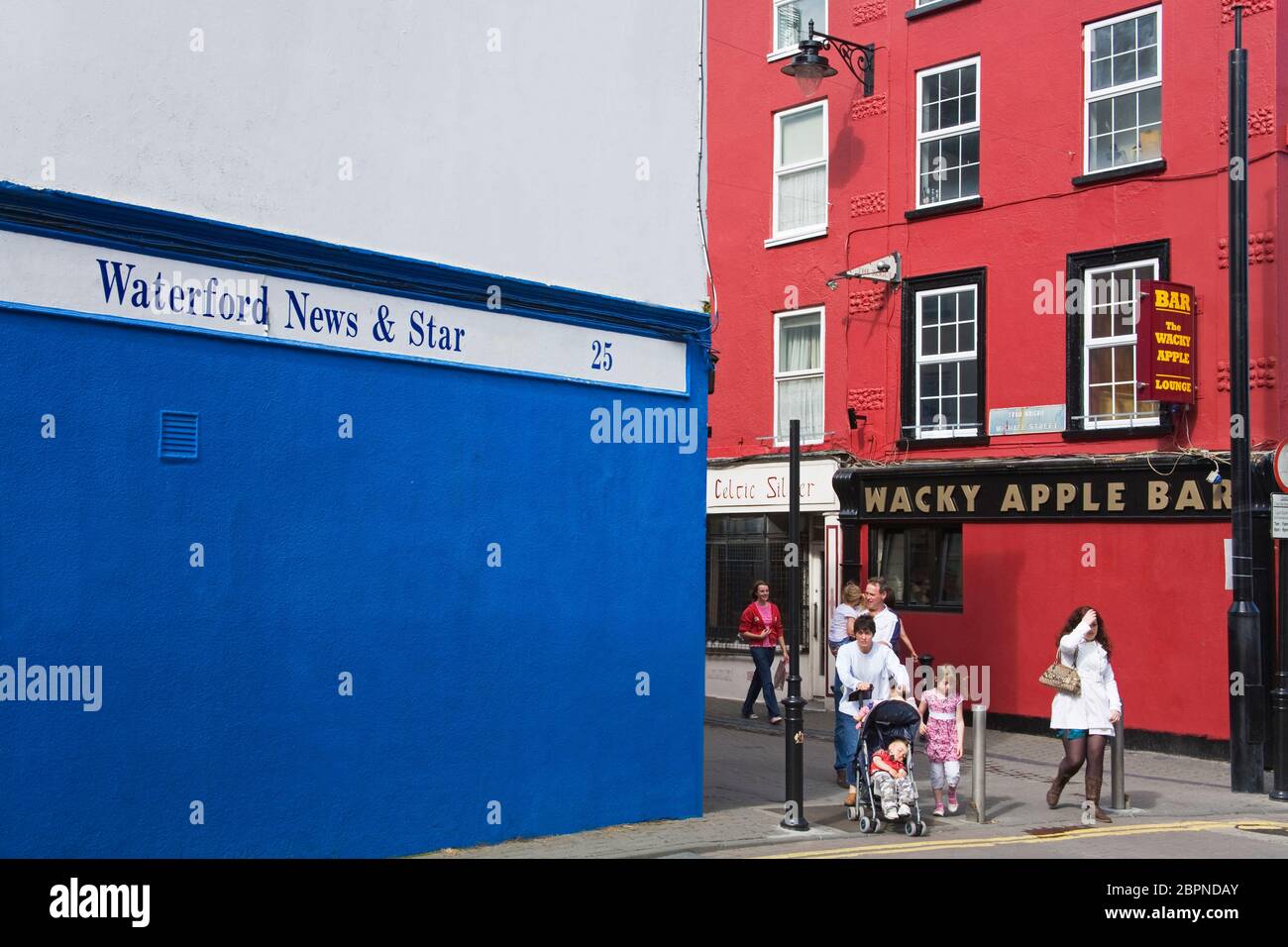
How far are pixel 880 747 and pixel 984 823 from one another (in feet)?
4.11

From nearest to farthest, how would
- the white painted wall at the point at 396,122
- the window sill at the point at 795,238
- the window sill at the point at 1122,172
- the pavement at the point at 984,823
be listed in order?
the white painted wall at the point at 396,122, the pavement at the point at 984,823, the window sill at the point at 1122,172, the window sill at the point at 795,238

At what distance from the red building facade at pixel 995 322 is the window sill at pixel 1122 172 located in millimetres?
37

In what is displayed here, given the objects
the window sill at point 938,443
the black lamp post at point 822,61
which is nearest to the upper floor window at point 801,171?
the black lamp post at point 822,61

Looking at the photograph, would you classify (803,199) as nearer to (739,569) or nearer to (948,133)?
(948,133)

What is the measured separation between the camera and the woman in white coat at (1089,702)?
11.9 metres

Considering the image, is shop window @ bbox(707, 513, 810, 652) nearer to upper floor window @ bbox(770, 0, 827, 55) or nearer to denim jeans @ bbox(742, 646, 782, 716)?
denim jeans @ bbox(742, 646, 782, 716)

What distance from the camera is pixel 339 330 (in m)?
9.31

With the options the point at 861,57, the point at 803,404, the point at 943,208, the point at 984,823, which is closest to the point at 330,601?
the point at 984,823

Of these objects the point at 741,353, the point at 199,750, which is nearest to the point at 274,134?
the point at 199,750

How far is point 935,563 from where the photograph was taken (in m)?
19.4

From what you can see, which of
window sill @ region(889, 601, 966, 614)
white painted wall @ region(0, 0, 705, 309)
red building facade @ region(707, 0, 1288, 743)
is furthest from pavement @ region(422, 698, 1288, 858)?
white painted wall @ region(0, 0, 705, 309)

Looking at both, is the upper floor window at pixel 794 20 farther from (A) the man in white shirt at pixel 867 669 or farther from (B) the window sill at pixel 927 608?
(A) the man in white shirt at pixel 867 669

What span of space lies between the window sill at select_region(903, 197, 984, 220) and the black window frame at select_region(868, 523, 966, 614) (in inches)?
172

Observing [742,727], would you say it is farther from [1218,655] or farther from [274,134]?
[274,134]
